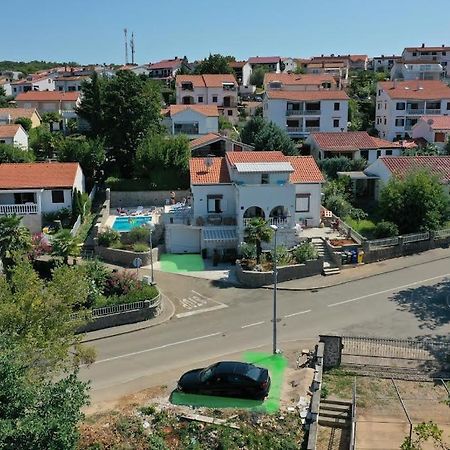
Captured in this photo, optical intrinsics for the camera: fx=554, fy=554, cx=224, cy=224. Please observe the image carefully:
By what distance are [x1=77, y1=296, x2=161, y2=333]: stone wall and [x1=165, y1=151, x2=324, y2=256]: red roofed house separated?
9.67 metres

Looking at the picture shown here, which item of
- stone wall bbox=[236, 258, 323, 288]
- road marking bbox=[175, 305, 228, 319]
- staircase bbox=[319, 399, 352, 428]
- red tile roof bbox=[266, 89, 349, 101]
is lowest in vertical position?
staircase bbox=[319, 399, 352, 428]

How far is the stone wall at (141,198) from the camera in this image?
50.2 m

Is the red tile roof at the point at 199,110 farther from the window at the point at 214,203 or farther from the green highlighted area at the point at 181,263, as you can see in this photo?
the green highlighted area at the point at 181,263

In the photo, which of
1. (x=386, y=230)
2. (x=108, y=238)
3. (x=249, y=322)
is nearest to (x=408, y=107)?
(x=386, y=230)

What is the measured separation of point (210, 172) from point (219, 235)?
5.72 metres

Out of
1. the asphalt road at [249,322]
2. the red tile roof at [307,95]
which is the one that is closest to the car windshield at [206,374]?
the asphalt road at [249,322]

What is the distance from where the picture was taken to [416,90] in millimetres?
77188

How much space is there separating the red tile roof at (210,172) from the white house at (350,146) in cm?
1814

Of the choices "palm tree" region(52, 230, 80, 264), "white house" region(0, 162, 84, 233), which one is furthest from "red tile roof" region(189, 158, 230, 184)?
"palm tree" region(52, 230, 80, 264)

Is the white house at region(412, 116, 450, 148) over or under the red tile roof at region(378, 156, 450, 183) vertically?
over

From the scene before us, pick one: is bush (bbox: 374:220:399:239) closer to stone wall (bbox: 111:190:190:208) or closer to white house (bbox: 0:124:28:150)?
stone wall (bbox: 111:190:190:208)

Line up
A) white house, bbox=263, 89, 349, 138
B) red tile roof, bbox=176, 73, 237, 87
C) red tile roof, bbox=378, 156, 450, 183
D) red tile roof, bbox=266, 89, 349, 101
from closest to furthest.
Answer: red tile roof, bbox=378, 156, 450, 183, red tile roof, bbox=266, 89, 349, 101, white house, bbox=263, 89, 349, 138, red tile roof, bbox=176, 73, 237, 87

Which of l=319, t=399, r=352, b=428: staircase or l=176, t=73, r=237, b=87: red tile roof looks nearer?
l=319, t=399, r=352, b=428: staircase

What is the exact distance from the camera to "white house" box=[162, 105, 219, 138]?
227 feet
